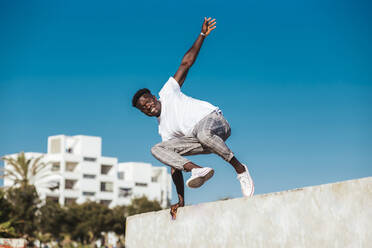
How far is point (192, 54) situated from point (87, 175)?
71.8 metres

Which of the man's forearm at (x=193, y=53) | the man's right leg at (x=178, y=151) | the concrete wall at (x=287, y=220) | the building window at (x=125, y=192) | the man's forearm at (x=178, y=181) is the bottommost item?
the concrete wall at (x=287, y=220)

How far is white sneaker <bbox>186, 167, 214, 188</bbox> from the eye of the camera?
4594 mm

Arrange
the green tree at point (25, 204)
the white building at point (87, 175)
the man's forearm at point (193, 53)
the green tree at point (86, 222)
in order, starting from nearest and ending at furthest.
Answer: the man's forearm at point (193, 53) < the green tree at point (25, 204) < the green tree at point (86, 222) < the white building at point (87, 175)

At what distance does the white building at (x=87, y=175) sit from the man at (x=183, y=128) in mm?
65269

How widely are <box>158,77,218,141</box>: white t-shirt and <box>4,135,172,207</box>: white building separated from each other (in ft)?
214

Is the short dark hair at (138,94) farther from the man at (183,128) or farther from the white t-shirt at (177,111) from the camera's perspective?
the white t-shirt at (177,111)

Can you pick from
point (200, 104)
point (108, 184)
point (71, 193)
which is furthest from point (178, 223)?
point (108, 184)

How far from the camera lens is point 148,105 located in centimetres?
521

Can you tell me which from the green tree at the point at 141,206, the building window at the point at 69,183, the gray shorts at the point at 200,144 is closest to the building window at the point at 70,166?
the building window at the point at 69,183

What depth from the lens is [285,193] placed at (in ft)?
12.0

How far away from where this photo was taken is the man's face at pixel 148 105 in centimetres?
521

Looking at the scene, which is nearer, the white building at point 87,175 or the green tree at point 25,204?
the green tree at point 25,204

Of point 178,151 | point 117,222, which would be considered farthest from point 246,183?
point 117,222

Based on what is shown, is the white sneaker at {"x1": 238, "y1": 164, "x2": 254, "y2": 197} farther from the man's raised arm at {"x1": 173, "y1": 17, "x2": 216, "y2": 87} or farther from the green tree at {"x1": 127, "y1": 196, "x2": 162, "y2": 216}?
the green tree at {"x1": 127, "y1": 196, "x2": 162, "y2": 216}
